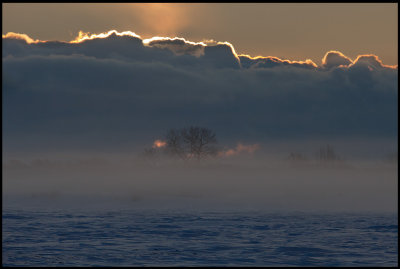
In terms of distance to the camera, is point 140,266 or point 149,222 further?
point 149,222

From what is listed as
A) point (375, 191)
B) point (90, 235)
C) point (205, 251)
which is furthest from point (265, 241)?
point (375, 191)

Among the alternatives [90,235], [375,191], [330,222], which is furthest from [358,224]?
[375,191]

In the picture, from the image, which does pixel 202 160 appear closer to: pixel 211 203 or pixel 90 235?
pixel 211 203

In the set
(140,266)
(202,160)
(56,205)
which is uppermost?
(202,160)

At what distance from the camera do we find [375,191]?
95.8 m

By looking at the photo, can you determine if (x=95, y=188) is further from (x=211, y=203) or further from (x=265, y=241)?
(x=265, y=241)

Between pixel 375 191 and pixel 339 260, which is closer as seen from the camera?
pixel 339 260

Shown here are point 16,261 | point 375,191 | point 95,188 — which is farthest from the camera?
point 95,188

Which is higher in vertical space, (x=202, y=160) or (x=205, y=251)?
(x=202, y=160)

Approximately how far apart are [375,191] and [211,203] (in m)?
33.5

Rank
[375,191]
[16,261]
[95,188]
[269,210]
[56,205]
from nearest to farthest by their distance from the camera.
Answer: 1. [16,261]
2. [269,210]
3. [56,205]
4. [375,191]
5. [95,188]

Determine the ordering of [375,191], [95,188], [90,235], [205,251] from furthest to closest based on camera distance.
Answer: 1. [95,188]
2. [375,191]
3. [90,235]
4. [205,251]

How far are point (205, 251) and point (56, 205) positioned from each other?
3903 centimetres

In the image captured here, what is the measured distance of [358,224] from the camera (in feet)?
161
